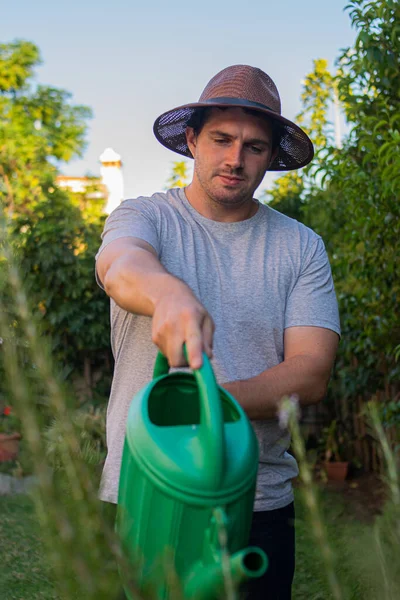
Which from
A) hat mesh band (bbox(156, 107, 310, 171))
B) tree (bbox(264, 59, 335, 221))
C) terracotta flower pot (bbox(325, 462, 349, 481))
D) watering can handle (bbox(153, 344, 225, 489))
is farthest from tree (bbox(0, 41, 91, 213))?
watering can handle (bbox(153, 344, 225, 489))

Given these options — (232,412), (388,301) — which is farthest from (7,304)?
(388,301)

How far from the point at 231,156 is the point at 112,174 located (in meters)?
12.2

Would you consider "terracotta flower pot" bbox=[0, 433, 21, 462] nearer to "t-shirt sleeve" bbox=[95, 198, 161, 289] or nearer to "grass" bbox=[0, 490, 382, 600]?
"grass" bbox=[0, 490, 382, 600]

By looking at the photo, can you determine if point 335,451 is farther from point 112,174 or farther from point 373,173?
point 112,174

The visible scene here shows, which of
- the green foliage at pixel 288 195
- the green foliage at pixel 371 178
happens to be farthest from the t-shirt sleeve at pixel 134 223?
the green foliage at pixel 288 195

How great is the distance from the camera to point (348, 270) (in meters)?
4.90

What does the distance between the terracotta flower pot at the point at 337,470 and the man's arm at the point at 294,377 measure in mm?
5345

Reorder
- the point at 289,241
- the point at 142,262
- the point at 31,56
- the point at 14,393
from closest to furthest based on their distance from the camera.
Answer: the point at 14,393 < the point at 142,262 < the point at 289,241 < the point at 31,56

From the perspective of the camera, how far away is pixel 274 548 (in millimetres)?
2107

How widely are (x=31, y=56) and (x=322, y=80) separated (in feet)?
31.6

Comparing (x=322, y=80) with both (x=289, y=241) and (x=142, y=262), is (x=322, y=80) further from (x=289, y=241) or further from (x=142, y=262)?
(x=142, y=262)

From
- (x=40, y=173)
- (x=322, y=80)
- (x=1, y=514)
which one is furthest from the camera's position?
(x=40, y=173)

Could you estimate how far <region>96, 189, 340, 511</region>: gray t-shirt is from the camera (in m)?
2.03

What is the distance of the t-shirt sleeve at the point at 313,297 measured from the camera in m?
2.05
